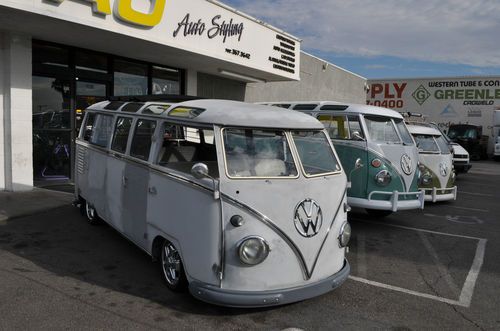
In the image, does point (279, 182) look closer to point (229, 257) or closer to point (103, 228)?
point (229, 257)

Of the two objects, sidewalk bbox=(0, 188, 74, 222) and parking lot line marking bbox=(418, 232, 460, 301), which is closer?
parking lot line marking bbox=(418, 232, 460, 301)

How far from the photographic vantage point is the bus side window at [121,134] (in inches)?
219

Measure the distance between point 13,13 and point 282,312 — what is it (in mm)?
6492

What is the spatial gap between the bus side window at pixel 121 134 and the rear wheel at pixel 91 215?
1367 mm

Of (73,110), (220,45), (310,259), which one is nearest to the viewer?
(310,259)

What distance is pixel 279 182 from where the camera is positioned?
409cm

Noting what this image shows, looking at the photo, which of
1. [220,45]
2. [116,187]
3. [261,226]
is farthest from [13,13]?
[261,226]

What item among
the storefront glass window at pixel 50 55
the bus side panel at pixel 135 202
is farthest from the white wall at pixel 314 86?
the bus side panel at pixel 135 202

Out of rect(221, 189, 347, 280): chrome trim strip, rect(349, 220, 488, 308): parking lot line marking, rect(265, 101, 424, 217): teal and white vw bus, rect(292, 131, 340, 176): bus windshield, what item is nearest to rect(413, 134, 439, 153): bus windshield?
rect(265, 101, 424, 217): teal and white vw bus

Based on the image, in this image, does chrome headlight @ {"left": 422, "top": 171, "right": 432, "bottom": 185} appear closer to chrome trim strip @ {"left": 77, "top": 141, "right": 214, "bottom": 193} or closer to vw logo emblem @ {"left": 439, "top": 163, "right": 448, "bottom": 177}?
vw logo emblem @ {"left": 439, "top": 163, "right": 448, "bottom": 177}

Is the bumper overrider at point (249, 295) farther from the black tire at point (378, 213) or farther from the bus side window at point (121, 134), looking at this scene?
Answer: the black tire at point (378, 213)

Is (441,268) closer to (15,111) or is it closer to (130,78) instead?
(15,111)

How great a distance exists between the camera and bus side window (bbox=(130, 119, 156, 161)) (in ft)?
16.3

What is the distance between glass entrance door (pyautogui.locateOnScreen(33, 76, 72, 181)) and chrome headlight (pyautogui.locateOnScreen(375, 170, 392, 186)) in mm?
6905
